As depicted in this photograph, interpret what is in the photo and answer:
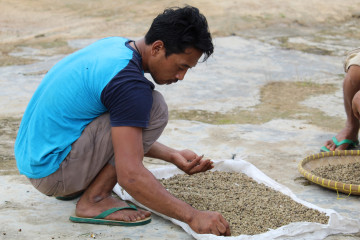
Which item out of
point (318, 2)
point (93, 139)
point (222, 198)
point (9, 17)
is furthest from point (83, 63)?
point (318, 2)

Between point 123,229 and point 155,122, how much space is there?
0.54 metres

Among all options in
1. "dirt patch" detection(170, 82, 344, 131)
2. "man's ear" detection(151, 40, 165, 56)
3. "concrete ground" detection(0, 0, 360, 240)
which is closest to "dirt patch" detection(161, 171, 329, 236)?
"concrete ground" detection(0, 0, 360, 240)

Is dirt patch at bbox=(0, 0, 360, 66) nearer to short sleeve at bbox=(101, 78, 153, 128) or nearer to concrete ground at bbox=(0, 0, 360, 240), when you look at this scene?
concrete ground at bbox=(0, 0, 360, 240)

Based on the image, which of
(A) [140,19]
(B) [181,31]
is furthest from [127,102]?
(A) [140,19]

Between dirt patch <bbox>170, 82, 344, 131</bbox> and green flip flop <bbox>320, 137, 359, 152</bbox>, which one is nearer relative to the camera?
green flip flop <bbox>320, 137, 359, 152</bbox>

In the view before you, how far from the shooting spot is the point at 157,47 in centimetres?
239

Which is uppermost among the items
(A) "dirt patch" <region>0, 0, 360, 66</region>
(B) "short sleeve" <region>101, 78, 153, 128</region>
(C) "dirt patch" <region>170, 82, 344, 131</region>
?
(B) "short sleeve" <region>101, 78, 153, 128</region>

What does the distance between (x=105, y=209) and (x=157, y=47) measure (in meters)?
0.84

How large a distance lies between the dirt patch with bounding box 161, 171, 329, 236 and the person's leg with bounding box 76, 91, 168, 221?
0.39 m

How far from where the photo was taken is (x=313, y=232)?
2469 millimetres

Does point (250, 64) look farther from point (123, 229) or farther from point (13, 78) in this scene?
point (123, 229)

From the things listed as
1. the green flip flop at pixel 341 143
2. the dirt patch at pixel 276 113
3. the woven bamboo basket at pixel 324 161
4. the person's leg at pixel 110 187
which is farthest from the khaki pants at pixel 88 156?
the dirt patch at pixel 276 113

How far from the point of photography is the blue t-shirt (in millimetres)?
2256

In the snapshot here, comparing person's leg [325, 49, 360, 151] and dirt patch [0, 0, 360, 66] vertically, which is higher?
person's leg [325, 49, 360, 151]
